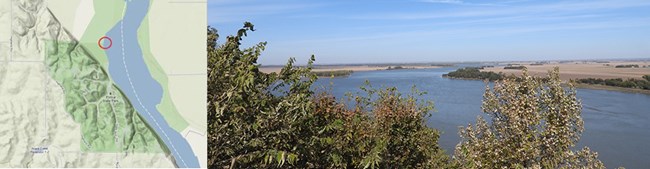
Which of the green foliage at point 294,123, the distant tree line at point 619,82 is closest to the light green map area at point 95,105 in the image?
the green foliage at point 294,123

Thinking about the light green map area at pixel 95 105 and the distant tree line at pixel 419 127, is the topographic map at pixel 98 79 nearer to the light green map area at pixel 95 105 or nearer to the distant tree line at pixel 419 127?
the light green map area at pixel 95 105

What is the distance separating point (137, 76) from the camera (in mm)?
2215

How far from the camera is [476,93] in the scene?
117 feet

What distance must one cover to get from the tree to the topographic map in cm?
555

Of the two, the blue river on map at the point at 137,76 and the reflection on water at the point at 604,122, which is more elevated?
the blue river on map at the point at 137,76

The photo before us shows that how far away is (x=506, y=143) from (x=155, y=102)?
6373 millimetres

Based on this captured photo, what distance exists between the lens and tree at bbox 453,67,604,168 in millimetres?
7465

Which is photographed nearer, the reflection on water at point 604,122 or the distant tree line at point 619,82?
the reflection on water at point 604,122

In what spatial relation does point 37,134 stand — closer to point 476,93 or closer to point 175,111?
point 175,111

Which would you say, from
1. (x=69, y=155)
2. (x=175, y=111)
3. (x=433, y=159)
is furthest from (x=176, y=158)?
(x=433, y=159)

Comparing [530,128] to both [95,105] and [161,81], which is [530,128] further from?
[95,105]

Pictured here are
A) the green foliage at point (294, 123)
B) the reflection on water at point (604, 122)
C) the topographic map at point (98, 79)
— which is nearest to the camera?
the topographic map at point (98, 79)

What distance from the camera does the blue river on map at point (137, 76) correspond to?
219 centimetres

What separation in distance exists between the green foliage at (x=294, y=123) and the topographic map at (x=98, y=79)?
73 centimetres
